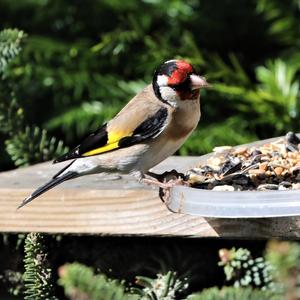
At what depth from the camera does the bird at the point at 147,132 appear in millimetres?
2445

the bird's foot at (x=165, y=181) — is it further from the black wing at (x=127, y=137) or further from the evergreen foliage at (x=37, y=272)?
the evergreen foliage at (x=37, y=272)

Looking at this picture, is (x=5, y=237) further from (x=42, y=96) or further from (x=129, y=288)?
(x=42, y=96)

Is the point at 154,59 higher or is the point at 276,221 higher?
the point at 154,59

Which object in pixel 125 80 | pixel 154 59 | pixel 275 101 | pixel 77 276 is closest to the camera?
pixel 77 276

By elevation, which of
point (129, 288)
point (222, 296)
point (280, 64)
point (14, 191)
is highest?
point (280, 64)

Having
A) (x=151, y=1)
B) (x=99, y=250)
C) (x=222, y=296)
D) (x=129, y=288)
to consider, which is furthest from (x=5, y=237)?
(x=151, y=1)

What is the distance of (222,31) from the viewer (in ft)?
14.4

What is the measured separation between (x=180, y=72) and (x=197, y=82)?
0.06 m

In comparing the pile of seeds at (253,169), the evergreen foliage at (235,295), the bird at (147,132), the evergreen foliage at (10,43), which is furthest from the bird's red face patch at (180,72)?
the evergreen foliage at (235,295)

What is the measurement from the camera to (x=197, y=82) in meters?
2.50

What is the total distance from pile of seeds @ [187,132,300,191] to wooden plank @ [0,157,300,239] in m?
0.10

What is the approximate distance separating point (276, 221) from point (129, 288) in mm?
531

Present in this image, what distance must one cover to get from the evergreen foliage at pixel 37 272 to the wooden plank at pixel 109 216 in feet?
0.38

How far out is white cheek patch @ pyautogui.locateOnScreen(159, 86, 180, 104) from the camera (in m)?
2.54
